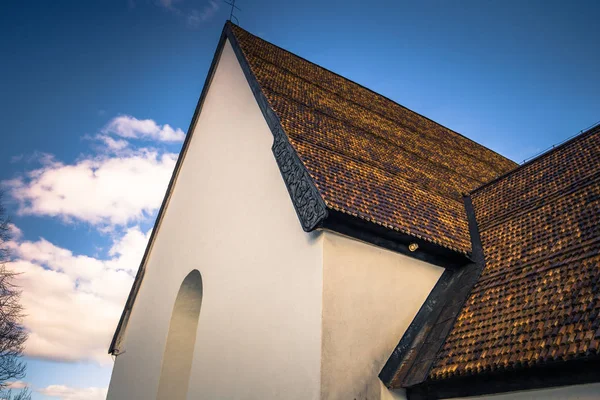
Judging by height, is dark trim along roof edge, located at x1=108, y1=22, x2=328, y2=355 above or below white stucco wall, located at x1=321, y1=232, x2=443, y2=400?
above

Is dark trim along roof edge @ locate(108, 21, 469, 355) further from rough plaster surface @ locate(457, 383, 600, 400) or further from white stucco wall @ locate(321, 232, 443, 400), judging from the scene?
rough plaster surface @ locate(457, 383, 600, 400)

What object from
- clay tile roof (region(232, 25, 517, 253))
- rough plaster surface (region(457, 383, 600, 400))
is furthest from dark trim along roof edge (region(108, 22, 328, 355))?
rough plaster surface (region(457, 383, 600, 400))

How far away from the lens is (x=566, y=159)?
A: 7.60m

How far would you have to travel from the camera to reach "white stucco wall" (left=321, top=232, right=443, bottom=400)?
4.68m

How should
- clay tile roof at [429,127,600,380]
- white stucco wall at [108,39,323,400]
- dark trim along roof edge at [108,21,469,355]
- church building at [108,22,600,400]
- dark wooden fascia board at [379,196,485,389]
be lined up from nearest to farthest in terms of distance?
clay tile roof at [429,127,600,380]
church building at [108,22,600,400]
dark wooden fascia board at [379,196,485,389]
white stucco wall at [108,39,323,400]
dark trim along roof edge at [108,21,469,355]

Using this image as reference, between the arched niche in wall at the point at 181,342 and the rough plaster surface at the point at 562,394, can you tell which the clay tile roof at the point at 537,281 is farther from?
the arched niche in wall at the point at 181,342

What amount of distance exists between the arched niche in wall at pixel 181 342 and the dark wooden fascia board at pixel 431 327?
14.7 ft

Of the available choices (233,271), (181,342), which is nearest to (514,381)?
(233,271)

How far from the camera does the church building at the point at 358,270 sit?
14.6ft

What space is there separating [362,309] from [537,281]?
2.09 m

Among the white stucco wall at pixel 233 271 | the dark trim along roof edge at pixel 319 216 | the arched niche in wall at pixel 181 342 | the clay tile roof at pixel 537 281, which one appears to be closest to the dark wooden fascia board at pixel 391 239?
the dark trim along roof edge at pixel 319 216

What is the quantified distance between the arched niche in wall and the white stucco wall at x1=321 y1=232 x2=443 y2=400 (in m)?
4.02

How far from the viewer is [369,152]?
7.43 meters

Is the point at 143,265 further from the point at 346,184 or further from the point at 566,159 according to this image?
the point at 566,159
